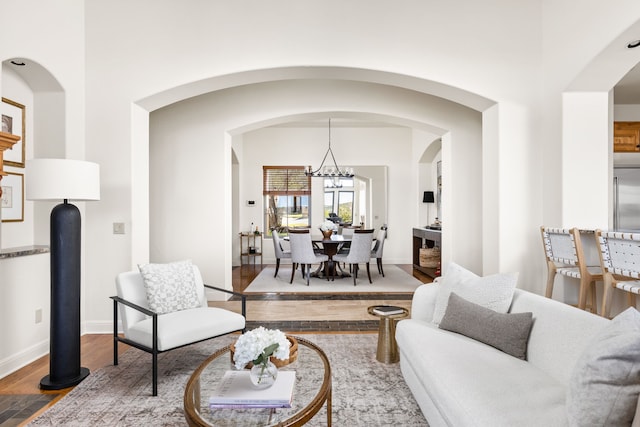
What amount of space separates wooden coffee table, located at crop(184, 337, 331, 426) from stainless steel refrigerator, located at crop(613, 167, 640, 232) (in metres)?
5.89

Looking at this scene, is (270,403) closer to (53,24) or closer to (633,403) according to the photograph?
(633,403)

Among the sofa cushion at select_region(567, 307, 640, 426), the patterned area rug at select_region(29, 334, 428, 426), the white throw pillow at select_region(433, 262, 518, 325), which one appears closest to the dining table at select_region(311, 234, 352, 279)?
the patterned area rug at select_region(29, 334, 428, 426)

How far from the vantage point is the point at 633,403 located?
1.15m

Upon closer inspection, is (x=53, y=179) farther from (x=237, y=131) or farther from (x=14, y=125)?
(x=237, y=131)

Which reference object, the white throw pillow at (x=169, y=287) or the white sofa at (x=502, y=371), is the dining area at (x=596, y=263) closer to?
the white sofa at (x=502, y=371)

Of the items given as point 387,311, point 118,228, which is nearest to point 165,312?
point 118,228

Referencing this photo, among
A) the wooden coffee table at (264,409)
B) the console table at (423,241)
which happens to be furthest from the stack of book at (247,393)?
the console table at (423,241)

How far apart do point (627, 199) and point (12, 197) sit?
7788 millimetres

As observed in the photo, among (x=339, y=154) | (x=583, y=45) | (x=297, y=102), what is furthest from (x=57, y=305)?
(x=339, y=154)

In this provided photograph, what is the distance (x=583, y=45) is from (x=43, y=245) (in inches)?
204

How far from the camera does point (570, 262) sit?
127 inches

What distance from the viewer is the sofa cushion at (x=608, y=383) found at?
1.16 m

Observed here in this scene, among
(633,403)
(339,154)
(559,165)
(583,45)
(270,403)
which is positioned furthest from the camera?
(339,154)

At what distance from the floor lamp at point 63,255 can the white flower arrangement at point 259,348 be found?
1.70 metres
